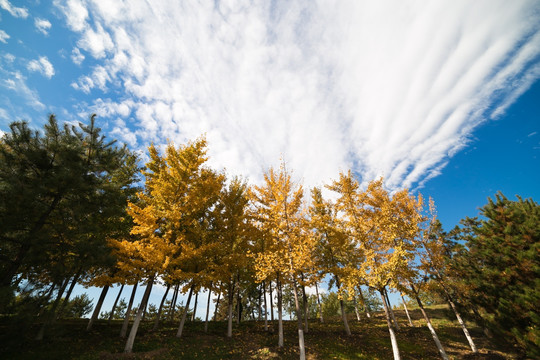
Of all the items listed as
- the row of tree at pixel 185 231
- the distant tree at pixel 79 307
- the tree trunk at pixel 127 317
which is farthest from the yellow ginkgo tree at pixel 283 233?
the distant tree at pixel 79 307

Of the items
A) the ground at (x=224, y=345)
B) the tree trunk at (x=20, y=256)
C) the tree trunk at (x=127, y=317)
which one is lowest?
the ground at (x=224, y=345)

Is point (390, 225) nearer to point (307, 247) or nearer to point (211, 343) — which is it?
point (307, 247)

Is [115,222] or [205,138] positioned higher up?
[205,138]

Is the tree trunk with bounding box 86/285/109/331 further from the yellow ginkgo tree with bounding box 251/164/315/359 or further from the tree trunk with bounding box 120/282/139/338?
the yellow ginkgo tree with bounding box 251/164/315/359

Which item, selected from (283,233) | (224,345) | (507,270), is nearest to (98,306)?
(224,345)

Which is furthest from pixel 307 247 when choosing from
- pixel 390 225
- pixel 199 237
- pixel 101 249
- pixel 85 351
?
pixel 85 351

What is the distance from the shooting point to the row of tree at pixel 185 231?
8609mm

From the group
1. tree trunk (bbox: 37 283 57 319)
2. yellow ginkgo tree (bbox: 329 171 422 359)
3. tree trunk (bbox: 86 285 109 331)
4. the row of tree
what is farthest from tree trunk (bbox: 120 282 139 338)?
yellow ginkgo tree (bbox: 329 171 422 359)

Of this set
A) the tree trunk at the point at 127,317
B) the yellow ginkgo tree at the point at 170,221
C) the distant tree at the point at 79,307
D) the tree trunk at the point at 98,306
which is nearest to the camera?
the yellow ginkgo tree at the point at 170,221

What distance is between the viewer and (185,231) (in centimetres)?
1201

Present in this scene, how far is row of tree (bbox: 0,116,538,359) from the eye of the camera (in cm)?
861

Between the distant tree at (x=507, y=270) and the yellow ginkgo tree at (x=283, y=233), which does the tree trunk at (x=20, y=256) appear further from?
the distant tree at (x=507, y=270)

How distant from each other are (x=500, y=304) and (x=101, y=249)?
20.5 m

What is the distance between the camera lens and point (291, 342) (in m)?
13.8
